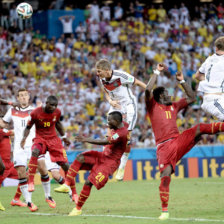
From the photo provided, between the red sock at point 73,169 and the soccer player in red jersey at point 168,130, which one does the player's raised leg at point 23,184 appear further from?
the soccer player in red jersey at point 168,130

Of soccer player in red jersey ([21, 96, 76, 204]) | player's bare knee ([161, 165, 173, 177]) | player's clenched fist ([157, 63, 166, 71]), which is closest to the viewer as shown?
player's bare knee ([161, 165, 173, 177])

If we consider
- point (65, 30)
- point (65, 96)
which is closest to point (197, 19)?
point (65, 30)

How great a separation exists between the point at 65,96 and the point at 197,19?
12059 millimetres

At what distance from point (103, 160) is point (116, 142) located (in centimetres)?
43

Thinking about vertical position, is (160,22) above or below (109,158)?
above

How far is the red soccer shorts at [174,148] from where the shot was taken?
34.4 ft

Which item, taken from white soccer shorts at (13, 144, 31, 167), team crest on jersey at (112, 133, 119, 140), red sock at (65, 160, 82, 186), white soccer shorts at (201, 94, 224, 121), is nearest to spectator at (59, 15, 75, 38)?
white soccer shorts at (13, 144, 31, 167)

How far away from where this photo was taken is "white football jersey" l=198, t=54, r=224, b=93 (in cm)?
1116

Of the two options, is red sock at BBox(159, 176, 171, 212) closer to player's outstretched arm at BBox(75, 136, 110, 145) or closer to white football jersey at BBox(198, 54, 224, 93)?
player's outstretched arm at BBox(75, 136, 110, 145)

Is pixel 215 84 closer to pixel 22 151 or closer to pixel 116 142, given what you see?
pixel 116 142

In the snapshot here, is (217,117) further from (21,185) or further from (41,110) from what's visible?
(21,185)

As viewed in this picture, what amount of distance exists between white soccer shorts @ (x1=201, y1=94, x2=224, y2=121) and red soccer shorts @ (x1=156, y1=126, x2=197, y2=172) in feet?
2.52

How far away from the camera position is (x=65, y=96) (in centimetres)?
2491

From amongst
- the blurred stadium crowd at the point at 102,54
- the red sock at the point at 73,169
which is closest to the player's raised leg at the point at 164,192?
the red sock at the point at 73,169
